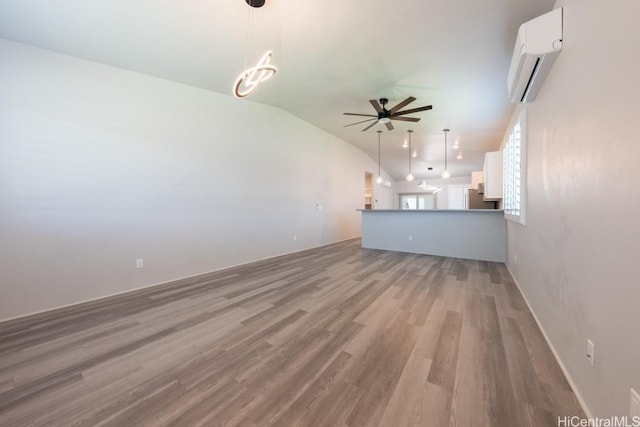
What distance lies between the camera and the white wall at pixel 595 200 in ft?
3.27

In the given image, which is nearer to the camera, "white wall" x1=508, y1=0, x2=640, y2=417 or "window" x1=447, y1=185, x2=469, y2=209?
"white wall" x1=508, y1=0, x2=640, y2=417

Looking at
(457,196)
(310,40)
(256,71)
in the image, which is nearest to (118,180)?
(256,71)

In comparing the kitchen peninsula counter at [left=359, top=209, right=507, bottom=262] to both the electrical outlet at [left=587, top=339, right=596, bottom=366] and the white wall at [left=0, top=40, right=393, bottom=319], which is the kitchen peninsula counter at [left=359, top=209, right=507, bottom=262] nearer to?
the white wall at [left=0, top=40, right=393, bottom=319]

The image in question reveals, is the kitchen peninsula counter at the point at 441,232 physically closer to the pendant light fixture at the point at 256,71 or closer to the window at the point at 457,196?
the pendant light fixture at the point at 256,71

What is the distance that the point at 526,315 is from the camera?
2492mm

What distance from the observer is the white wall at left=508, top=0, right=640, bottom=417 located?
1.00 meters

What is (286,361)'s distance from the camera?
1.80 meters

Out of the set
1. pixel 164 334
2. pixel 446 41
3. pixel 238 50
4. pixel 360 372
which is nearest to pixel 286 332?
pixel 360 372

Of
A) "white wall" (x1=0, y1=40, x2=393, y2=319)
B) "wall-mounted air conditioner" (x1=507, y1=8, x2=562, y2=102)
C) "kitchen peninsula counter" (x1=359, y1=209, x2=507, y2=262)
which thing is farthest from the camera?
"kitchen peninsula counter" (x1=359, y1=209, x2=507, y2=262)

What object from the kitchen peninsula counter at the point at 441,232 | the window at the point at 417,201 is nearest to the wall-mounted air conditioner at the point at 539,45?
the kitchen peninsula counter at the point at 441,232

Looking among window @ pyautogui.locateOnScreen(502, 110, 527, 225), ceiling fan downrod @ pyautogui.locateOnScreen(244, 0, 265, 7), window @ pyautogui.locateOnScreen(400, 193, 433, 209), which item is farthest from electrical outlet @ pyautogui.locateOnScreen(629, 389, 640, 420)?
window @ pyautogui.locateOnScreen(400, 193, 433, 209)

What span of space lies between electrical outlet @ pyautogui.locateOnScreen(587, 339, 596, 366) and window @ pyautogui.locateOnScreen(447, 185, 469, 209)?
452 inches

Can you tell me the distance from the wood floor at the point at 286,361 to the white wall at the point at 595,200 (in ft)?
1.23

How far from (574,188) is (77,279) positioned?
4968 millimetres
